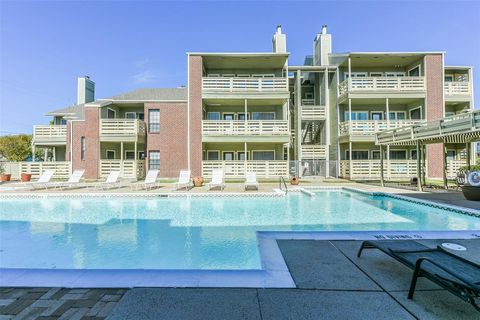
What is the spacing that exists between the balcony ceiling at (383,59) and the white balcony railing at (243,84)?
5951mm

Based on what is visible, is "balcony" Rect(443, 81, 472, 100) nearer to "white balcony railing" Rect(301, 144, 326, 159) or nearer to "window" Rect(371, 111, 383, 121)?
"window" Rect(371, 111, 383, 121)

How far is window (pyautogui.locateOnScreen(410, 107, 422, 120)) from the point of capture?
20.2 meters

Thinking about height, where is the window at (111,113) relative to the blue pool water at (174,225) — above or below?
above

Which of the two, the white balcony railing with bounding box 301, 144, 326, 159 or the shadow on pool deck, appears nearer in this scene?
the shadow on pool deck

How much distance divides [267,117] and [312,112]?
159 inches

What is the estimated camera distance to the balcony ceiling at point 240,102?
19906 mm

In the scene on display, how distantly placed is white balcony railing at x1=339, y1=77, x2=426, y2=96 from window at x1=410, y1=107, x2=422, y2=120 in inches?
69.2

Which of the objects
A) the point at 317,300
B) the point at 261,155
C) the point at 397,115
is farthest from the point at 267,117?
the point at 317,300

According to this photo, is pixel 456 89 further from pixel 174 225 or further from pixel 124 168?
pixel 124 168

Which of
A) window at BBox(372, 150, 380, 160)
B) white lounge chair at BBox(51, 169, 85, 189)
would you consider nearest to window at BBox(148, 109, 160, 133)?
white lounge chair at BBox(51, 169, 85, 189)

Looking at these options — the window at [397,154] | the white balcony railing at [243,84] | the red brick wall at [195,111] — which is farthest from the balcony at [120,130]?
the window at [397,154]

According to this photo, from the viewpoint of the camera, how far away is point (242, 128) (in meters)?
19.2

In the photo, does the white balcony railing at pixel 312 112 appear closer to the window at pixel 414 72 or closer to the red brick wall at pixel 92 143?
the window at pixel 414 72

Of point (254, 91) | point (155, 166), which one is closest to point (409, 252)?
point (254, 91)
